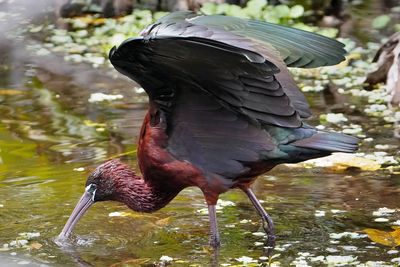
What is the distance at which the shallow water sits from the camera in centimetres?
609

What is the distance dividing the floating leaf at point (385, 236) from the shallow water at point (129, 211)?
2.0 inches

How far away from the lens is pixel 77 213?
6.53 m

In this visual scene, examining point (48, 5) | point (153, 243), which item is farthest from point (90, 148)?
A: point (48, 5)

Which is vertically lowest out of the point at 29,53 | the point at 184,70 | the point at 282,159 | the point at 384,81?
the point at 29,53

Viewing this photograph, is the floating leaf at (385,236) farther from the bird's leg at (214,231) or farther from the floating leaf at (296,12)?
the floating leaf at (296,12)

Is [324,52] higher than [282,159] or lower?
higher

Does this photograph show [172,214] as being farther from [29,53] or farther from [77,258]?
[29,53]

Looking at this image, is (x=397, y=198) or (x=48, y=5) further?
(x=48, y=5)

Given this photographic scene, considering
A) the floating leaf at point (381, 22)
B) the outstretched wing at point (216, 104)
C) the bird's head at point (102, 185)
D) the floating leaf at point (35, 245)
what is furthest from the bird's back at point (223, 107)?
the floating leaf at point (381, 22)

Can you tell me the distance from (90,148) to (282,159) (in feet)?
9.25

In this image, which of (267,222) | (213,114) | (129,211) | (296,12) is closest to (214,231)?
(267,222)

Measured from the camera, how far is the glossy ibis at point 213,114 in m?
5.68

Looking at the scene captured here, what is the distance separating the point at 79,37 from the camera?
12898mm

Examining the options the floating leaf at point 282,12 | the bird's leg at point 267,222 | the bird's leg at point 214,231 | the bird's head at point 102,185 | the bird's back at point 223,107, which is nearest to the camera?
the bird's back at point 223,107
